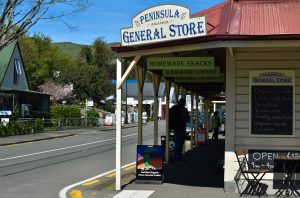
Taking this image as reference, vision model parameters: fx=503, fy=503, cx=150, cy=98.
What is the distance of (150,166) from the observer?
38.6 feet

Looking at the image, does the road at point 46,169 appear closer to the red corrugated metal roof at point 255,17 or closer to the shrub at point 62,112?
the red corrugated metal roof at point 255,17

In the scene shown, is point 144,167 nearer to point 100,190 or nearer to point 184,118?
point 100,190

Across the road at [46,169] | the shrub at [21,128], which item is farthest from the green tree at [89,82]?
the road at [46,169]

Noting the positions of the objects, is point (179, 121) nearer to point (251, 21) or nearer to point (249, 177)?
point (249, 177)

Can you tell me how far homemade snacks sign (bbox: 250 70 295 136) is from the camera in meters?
10.4

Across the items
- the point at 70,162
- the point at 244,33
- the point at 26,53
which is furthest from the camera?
the point at 26,53

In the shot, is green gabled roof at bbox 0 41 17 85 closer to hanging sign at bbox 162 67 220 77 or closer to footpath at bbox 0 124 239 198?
footpath at bbox 0 124 239 198

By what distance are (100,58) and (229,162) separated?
9822 centimetres

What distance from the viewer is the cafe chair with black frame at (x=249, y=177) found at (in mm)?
10094

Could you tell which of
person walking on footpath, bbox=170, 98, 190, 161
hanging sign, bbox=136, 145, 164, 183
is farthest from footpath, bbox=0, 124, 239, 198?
person walking on footpath, bbox=170, 98, 190, 161

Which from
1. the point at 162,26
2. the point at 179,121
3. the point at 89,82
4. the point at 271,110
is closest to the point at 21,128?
the point at 179,121

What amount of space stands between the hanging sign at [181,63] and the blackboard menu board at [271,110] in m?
1.25

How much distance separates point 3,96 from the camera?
140 ft

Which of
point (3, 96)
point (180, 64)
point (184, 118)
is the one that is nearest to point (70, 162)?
point (184, 118)
